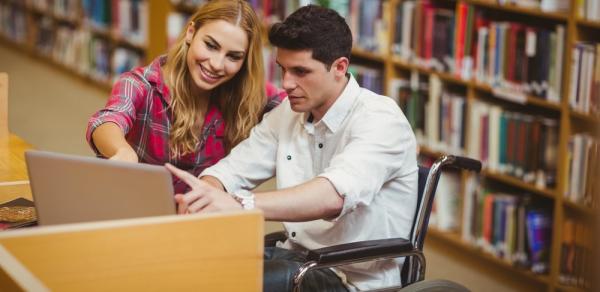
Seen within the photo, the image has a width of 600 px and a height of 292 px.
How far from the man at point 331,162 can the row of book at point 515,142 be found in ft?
4.85

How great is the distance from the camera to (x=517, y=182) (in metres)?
3.58

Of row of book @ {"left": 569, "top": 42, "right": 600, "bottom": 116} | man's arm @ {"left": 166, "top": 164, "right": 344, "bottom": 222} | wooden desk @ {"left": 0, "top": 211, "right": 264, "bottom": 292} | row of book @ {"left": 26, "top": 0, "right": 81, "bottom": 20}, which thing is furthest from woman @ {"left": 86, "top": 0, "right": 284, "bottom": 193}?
row of book @ {"left": 26, "top": 0, "right": 81, "bottom": 20}

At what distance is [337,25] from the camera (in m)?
2.06

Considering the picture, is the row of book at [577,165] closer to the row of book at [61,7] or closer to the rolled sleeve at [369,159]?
the rolled sleeve at [369,159]

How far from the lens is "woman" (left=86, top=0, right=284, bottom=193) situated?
232cm

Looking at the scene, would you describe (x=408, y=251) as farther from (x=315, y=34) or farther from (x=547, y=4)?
(x=547, y=4)

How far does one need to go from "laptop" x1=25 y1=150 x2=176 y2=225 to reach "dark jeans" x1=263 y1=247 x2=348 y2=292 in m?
0.48

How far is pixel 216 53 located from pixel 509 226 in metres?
1.75

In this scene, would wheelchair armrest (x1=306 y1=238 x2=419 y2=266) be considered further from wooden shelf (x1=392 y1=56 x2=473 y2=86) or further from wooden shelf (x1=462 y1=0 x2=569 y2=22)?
wooden shelf (x1=392 y1=56 x2=473 y2=86)

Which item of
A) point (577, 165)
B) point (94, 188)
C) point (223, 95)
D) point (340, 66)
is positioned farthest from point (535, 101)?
point (94, 188)

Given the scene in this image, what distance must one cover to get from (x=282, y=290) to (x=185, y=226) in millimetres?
668

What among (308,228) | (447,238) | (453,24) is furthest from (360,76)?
(308,228)

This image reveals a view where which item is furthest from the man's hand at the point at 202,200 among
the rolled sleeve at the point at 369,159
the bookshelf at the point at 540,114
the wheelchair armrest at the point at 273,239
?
the bookshelf at the point at 540,114

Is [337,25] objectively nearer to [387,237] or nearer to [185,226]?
[387,237]
